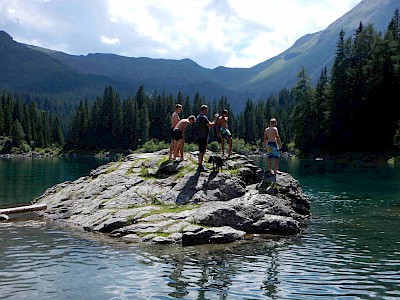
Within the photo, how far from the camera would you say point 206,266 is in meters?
13.0

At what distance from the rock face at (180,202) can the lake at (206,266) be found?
1021 millimetres

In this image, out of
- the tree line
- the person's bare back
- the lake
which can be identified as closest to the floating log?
the lake

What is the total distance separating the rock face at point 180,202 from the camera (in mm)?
17422

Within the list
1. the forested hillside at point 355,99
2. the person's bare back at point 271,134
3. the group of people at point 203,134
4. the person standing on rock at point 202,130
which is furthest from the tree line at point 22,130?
the person's bare back at point 271,134

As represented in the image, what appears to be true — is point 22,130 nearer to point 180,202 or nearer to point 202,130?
point 202,130

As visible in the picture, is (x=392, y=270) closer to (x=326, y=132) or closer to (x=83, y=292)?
(x=83, y=292)

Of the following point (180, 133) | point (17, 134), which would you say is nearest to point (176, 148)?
point (180, 133)

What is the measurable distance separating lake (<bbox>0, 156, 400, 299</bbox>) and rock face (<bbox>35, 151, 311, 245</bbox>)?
1021 millimetres

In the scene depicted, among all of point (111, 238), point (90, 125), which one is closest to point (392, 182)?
point (111, 238)

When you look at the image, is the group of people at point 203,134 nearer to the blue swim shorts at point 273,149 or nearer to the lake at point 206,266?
the blue swim shorts at point 273,149

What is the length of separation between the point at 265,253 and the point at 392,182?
31.9 m

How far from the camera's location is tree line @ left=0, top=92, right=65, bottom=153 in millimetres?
156875

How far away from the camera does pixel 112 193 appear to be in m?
22.7

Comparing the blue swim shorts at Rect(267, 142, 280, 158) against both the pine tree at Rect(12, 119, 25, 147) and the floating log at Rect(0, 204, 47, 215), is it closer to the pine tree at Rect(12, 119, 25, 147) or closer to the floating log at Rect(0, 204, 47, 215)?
the floating log at Rect(0, 204, 47, 215)
